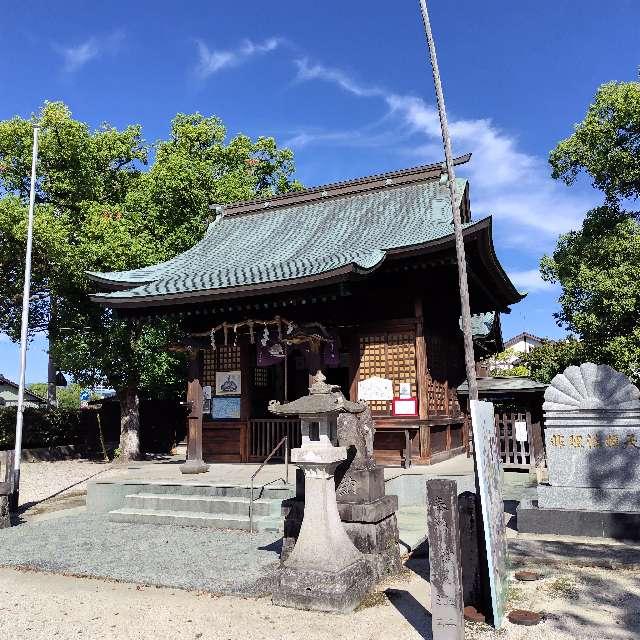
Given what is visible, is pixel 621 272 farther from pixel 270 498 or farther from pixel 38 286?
pixel 38 286

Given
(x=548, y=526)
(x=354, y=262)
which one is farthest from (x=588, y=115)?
(x=548, y=526)

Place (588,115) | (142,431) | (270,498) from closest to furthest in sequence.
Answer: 1. (270,498)
2. (588,115)
3. (142,431)

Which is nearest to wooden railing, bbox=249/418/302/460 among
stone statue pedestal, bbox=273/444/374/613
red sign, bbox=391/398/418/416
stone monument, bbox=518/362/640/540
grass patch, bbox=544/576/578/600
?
red sign, bbox=391/398/418/416

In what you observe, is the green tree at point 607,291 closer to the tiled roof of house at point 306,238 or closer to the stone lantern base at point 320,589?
the tiled roof of house at point 306,238

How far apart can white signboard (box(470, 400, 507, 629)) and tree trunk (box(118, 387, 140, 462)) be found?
17003 mm

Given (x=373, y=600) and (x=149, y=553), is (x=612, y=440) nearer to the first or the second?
(x=373, y=600)

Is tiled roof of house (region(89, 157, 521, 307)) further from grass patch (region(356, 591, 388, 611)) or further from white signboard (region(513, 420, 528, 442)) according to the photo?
grass patch (region(356, 591, 388, 611))

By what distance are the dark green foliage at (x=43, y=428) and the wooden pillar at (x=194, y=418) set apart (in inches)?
466

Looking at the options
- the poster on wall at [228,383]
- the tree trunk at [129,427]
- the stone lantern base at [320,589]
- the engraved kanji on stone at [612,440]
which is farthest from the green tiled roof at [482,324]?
the stone lantern base at [320,589]

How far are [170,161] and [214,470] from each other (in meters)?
12.7

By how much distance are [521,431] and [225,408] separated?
7700mm

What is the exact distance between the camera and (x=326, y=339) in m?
12.3

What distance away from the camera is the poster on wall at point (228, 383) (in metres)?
14.6

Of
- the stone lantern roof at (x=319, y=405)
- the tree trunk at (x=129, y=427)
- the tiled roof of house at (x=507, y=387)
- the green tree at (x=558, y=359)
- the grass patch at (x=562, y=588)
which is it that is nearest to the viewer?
the grass patch at (x=562, y=588)
